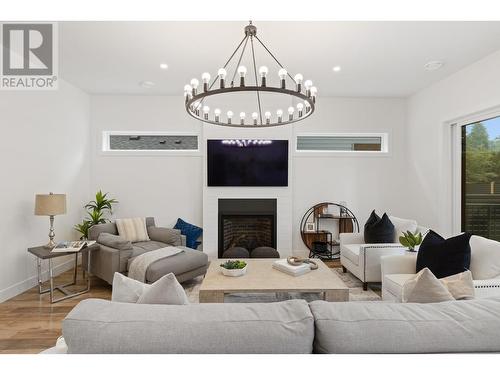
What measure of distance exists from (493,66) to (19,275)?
20.0 feet

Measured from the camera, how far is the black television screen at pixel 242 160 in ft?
14.9

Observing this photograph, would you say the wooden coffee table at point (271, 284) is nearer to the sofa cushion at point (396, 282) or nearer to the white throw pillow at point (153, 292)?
the sofa cushion at point (396, 282)

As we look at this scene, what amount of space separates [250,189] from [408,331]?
3721 millimetres

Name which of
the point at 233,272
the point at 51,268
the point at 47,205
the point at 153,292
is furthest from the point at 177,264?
the point at 153,292

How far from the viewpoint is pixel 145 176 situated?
4.70 meters

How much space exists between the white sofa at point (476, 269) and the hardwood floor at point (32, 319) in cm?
300

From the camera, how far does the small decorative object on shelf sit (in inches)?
182

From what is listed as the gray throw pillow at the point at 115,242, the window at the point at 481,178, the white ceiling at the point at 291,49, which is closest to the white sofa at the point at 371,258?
the window at the point at 481,178

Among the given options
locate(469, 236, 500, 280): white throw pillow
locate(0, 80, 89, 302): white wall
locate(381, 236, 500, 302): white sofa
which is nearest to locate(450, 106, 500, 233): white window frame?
locate(381, 236, 500, 302): white sofa

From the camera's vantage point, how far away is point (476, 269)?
2.19 m

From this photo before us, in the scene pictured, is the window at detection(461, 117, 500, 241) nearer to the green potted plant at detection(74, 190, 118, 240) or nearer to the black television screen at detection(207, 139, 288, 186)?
the black television screen at detection(207, 139, 288, 186)

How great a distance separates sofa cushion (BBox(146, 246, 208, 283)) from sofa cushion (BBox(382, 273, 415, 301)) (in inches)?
85.5

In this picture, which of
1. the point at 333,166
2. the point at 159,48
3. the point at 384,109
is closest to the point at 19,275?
the point at 159,48
